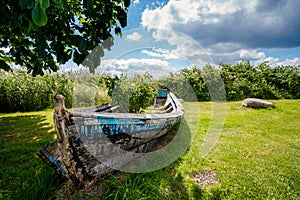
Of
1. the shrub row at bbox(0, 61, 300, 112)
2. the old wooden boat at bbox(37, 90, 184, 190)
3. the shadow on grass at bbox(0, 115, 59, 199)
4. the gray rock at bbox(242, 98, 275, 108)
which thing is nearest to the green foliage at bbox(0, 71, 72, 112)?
the shrub row at bbox(0, 61, 300, 112)

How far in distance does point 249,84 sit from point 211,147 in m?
9.28

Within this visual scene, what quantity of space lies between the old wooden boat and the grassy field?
0.24 m

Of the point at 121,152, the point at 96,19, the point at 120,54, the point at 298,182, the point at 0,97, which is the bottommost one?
the point at 298,182

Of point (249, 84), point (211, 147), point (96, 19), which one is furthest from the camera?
point (249, 84)

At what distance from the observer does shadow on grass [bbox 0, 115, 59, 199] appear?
1.98m

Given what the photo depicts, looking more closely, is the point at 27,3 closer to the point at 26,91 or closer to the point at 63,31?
the point at 63,31

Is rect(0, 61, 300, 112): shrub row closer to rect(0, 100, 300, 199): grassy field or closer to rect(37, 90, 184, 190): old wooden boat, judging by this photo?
rect(0, 100, 300, 199): grassy field

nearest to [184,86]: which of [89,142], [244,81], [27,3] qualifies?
[244,81]

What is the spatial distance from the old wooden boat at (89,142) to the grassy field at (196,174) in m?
0.24

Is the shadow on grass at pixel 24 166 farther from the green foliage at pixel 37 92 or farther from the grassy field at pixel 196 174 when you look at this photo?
the green foliage at pixel 37 92

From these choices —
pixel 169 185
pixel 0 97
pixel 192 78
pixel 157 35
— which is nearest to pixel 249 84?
pixel 192 78

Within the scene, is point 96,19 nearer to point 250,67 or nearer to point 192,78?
point 192,78

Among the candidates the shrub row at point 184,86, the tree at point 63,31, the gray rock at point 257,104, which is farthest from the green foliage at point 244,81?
the tree at point 63,31

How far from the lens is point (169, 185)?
89.7 inches
